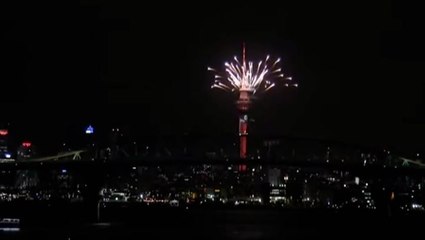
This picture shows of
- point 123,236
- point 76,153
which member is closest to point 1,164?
point 76,153

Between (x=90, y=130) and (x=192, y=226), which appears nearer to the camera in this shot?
(x=192, y=226)

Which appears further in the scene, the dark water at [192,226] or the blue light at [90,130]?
the blue light at [90,130]

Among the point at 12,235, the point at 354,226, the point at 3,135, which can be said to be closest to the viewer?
the point at 12,235

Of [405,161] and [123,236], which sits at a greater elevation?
[405,161]

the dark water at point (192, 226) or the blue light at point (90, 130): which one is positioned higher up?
the blue light at point (90, 130)

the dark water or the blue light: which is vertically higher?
the blue light

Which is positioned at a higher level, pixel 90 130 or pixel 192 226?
pixel 90 130

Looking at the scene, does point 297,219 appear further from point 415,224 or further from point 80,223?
point 80,223

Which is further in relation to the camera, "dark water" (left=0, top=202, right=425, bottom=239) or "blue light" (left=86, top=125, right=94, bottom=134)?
"blue light" (left=86, top=125, right=94, bottom=134)
